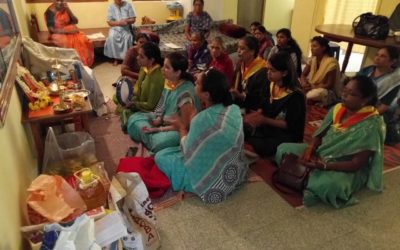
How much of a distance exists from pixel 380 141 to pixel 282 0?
5961mm

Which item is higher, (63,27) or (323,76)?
(63,27)

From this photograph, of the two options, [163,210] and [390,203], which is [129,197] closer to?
[163,210]

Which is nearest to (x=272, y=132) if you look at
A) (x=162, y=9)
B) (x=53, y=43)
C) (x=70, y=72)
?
(x=70, y=72)

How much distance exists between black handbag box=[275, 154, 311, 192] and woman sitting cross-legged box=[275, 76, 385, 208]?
40 millimetres

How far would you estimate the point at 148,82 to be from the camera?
106 inches

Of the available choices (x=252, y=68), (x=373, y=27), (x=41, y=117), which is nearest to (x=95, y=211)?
(x=41, y=117)

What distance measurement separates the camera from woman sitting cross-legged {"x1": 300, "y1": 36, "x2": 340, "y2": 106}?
11.3 ft

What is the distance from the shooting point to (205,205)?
201 cm

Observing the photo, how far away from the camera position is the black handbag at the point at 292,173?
6.78ft

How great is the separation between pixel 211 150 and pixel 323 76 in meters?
2.15

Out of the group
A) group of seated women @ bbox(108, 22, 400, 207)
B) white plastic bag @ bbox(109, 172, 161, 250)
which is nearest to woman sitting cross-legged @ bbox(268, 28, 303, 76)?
group of seated women @ bbox(108, 22, 400, 207)

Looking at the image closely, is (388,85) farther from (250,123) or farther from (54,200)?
(54,200)

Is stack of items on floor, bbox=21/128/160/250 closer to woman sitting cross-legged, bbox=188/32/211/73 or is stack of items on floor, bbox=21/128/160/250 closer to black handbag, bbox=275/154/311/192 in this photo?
black handbag, bbox=275/154/311/192

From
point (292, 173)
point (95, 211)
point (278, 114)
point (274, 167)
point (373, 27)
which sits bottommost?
point (274, 167)
